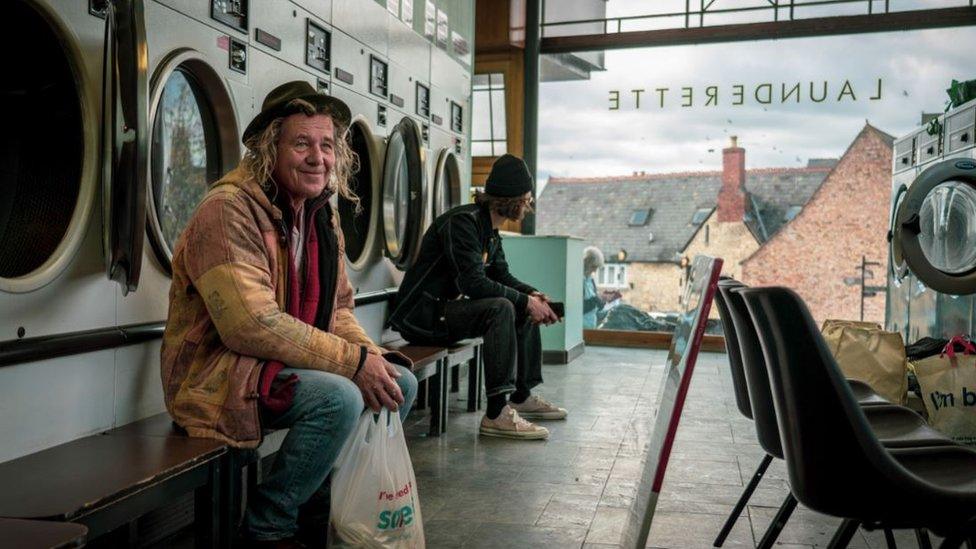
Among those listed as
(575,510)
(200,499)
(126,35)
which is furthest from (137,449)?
(575,510)

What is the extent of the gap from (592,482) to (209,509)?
1.54 metres

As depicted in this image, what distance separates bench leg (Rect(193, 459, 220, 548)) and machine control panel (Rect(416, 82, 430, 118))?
3.00 metres

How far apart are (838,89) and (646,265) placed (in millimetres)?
2172

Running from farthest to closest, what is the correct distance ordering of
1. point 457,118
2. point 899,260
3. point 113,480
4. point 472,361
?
point 457,118 → point 899,260 → point 472,361 → point 113,480

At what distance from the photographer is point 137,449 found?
1.91m

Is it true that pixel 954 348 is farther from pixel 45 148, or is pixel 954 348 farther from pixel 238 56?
pixel 45 148

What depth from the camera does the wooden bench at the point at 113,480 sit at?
151cm

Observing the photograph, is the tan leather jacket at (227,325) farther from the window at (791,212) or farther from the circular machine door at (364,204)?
the window at (791,212)

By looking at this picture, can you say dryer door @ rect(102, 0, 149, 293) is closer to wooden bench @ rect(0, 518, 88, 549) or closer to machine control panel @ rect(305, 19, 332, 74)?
wooden bench @ rect(0, 518, 88, 549)

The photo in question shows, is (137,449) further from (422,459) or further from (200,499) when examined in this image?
(422,459)

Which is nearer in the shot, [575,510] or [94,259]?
[94,259]

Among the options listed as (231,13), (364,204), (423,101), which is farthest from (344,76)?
(423,101)

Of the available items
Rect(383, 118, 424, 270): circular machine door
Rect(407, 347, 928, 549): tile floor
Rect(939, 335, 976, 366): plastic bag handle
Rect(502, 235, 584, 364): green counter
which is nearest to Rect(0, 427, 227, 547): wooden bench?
Rect(407, 347, 928, 549): tile floor

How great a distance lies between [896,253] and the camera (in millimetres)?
4594
